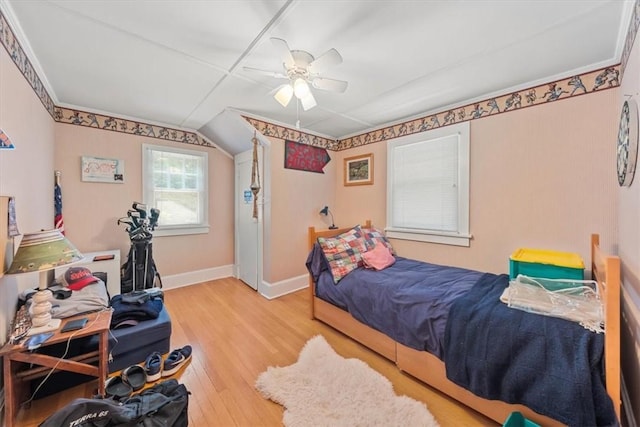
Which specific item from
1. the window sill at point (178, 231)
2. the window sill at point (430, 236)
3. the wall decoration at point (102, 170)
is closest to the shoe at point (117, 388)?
the window sill at point (178, 231)

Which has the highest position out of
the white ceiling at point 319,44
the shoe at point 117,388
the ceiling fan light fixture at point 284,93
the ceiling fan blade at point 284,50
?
the white ceiling at point 319,44

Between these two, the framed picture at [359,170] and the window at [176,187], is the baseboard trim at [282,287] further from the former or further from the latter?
the framed picture at [359,170]

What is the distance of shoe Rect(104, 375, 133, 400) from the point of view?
157 cm

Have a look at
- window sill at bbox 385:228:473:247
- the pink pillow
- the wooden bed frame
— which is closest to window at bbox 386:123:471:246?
window sill at bbox 385:228:473:247

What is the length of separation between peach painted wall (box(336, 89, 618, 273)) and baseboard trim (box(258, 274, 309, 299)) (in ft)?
6.25

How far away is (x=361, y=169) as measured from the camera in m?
3.82

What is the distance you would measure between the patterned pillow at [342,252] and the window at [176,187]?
2.29 metres

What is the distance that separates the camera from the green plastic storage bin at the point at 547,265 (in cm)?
182

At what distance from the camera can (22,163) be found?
178cm

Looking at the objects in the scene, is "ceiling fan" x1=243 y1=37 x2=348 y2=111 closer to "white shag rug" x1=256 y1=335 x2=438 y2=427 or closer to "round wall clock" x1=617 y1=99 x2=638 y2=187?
"round wall clock" x1=617 y1=99 x2=638 y2=187

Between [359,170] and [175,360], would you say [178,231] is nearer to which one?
[175,360]

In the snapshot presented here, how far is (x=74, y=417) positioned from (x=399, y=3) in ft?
8.44

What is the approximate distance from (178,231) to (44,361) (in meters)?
2.44

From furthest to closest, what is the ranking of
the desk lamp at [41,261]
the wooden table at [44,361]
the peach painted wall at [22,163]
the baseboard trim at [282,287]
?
the baseboard trim at [282,287], the peach painted wall at [22,163], the desk lamp at [41,261], the wooden table at [44,361]
